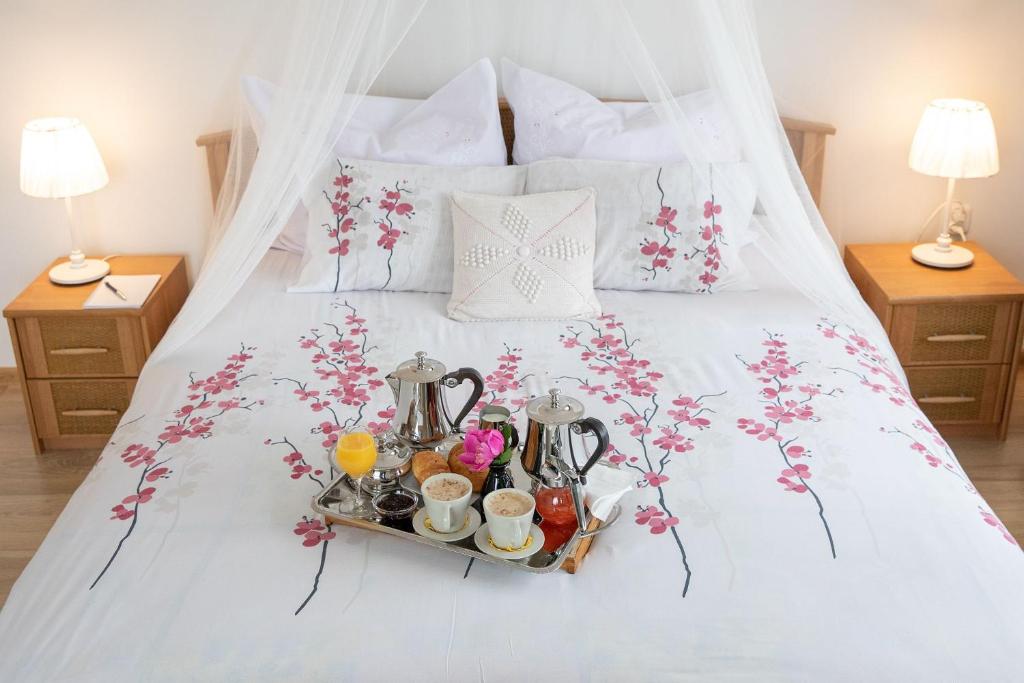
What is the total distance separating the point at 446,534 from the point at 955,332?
2.02 m

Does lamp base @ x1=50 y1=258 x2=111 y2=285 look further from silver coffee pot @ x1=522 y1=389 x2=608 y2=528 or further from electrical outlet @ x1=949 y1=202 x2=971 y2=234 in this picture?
electrical outlet @ x1=949 y1=202 x2=971 y2=234

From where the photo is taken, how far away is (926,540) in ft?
6.19

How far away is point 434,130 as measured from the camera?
3117 mm

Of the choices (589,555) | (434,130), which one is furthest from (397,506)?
(434,130)

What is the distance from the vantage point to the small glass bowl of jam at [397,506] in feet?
6.19

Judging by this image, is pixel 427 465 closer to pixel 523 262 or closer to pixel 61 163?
pixel 523 262

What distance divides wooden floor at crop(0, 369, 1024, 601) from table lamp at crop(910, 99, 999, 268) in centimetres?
61

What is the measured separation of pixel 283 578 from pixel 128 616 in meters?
0.26

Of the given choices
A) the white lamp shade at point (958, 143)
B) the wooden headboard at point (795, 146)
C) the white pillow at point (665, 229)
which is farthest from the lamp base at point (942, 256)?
the white pillow at point (665, 229)

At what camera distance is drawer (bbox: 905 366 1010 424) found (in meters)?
3.19

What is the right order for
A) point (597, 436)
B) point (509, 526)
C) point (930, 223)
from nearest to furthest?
point (509, 526) < point (597, 436) < point (930, 223)

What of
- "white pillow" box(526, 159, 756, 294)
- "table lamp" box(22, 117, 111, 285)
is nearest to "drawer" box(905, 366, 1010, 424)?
"white pillow" box(526, 159, 756, 294)

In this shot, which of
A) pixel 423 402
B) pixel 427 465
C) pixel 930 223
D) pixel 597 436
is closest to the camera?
pixel 597 436

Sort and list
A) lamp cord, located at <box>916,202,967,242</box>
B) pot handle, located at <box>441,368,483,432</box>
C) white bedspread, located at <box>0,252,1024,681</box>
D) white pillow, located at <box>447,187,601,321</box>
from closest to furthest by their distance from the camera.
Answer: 1. white bedspread, located at <box>0,252,1024,681</box>
2. pot handle, located at <box>441,368,483,432</box>
3. white pillow, located at <box>447,187,601,321</box>
4. lamp cord, located at <box>916,202,967,242</box>
